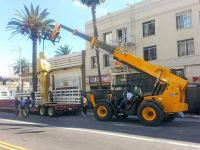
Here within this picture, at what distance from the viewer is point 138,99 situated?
10.7 metres

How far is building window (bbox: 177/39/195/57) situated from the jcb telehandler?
31.6 ft

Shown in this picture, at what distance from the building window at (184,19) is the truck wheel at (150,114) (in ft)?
40.3

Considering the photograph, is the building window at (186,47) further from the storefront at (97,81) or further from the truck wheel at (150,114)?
the truck wheel at (150,114)

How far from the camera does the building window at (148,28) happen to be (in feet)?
68.4

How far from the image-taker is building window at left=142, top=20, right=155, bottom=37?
2084 centimetres

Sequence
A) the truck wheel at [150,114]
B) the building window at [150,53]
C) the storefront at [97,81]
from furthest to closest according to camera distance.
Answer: the storefront at [97,81] < the building window at [150,53] < the truck wheel at [150,114]

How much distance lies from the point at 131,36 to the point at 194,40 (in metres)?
6.30

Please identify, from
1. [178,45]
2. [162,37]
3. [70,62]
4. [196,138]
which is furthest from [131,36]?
[196,138]

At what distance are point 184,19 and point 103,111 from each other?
12835mm

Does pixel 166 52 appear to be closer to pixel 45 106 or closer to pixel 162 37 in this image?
pixel 162 37

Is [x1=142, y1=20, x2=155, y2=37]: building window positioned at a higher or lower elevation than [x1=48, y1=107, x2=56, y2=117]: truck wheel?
higher

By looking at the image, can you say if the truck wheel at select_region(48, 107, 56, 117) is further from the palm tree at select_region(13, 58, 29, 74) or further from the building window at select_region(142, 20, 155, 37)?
the palm tree at select_region(13, 58, 29, 74)

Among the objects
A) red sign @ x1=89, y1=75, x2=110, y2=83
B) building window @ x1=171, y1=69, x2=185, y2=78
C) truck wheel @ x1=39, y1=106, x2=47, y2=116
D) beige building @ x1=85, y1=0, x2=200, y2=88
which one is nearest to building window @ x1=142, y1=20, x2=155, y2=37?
beige building @ x1=85, y1=0, x2=200, y2=88

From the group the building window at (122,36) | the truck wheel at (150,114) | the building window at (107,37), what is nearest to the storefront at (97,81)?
the building window at (107,37)
